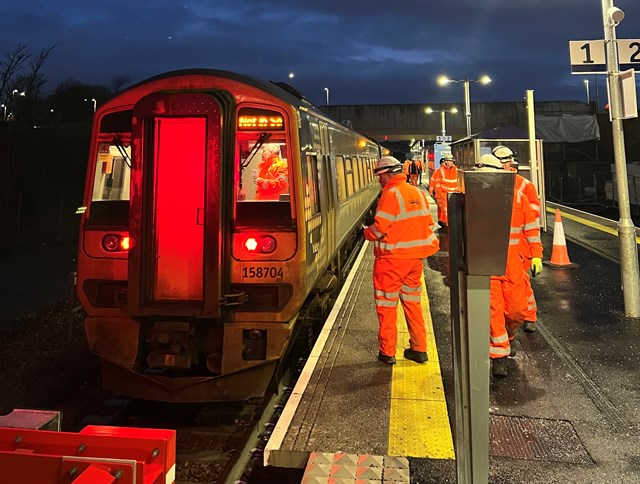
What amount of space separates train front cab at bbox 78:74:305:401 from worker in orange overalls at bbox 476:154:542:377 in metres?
1.72

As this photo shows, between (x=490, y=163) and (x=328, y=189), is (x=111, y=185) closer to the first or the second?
(x=328, y=189)

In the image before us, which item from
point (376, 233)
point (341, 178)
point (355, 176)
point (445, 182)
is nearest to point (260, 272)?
point (376, 233)

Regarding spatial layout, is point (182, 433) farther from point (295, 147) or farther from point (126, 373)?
point (295, 147)

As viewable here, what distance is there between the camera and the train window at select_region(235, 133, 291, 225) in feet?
13.4

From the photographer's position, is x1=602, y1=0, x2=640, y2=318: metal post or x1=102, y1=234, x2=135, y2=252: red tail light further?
x1=602, y1=0, x2=640, y2=318: metal post

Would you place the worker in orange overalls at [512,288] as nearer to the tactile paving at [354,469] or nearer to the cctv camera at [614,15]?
the tactile paving at [354,469]

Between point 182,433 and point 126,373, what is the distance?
0.68 metres

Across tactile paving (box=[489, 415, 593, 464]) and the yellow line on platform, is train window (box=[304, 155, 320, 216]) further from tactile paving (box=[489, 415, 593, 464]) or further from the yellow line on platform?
tactile paving (box=[489, 415, 593, 464])

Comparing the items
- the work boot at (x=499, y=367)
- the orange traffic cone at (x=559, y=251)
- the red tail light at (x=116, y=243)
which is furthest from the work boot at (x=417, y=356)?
the orange traffic cone at (x=559, y=251)

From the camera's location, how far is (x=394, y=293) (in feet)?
14.4

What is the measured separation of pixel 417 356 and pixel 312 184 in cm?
190

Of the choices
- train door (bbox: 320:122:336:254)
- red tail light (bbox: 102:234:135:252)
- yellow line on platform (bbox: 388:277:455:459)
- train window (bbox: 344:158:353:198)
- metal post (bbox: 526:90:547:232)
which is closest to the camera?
yellow line on platform (bbox: 388:277:455:459)

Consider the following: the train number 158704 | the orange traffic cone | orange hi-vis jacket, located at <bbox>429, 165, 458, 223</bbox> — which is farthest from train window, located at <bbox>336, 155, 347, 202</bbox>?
orange hi-vis jacket, located at <bbox>429, 165, 458, 223</bbox>

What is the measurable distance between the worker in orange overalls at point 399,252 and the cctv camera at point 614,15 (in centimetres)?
359
